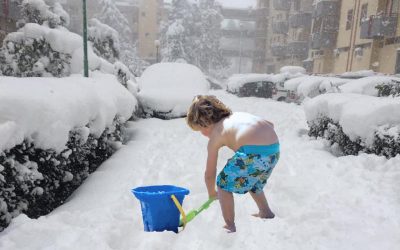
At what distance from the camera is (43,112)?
321cm

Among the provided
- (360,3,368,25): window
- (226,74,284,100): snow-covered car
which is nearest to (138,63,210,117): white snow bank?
(226,74,284,100): snow-covered car

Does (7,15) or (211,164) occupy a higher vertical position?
(7,15)

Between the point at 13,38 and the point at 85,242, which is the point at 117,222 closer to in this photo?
the point at 85,242

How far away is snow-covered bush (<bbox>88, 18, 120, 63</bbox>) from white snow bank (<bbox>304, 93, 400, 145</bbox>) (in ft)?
22.0

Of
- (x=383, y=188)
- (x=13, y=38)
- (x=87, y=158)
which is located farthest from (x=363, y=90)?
(x=13, y=38)

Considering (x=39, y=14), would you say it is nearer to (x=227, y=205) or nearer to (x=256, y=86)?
(x=227, y=205)

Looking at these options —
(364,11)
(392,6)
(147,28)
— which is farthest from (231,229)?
(147,28)

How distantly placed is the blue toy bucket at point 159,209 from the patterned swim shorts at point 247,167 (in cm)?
35

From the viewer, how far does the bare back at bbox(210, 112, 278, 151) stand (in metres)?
2.91

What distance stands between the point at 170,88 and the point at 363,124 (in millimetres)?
6524

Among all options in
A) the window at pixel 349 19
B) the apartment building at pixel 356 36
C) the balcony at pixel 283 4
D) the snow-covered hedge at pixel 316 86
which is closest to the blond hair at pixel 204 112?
the snow-covered hedge at pixel 316 86

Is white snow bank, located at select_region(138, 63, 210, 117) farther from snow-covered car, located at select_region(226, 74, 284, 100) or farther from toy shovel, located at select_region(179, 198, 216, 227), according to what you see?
snow-covered car, located at select_region(226, 74, 284, 100)

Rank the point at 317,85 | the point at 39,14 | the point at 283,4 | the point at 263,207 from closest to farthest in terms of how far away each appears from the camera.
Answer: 1. the point at 263,207
2. the point at 39,14
3. the point at 317,85
4. the point at 283,4

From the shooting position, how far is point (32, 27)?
292 inches
